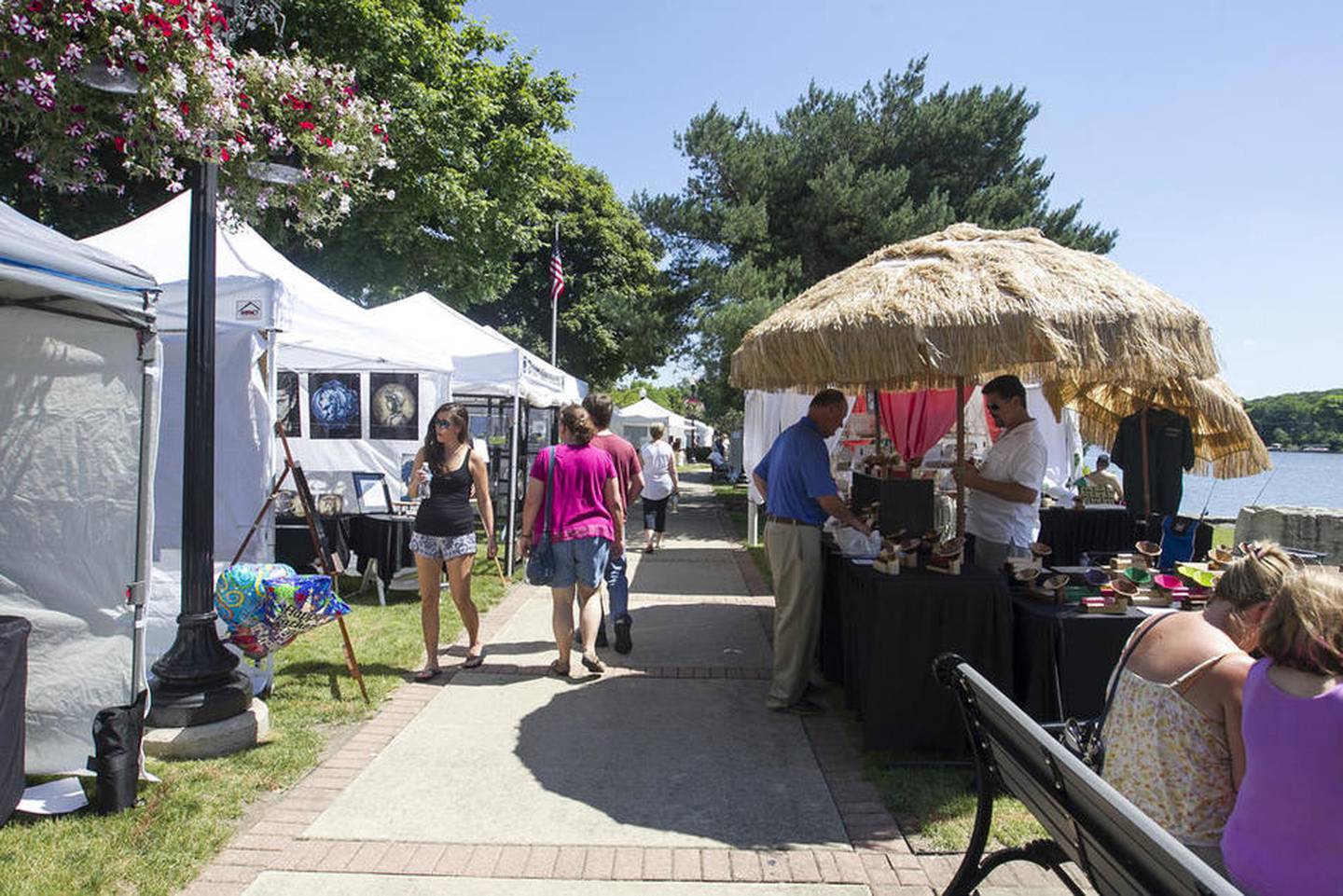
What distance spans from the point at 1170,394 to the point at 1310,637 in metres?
7.26

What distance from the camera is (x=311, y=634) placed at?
22.3 ft

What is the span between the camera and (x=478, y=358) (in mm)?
10094

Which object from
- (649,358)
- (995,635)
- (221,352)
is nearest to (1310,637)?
(995,635)

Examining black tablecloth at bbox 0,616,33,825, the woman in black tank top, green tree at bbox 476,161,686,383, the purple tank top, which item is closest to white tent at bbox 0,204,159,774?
black tablecloth at bbox 0,616,33,825

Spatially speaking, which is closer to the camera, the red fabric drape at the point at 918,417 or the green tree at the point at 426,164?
the red fabric drape at the point at 918,417

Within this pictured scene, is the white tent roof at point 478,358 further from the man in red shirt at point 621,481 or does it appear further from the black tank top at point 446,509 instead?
the black tank top at point 446,509

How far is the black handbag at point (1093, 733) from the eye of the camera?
2.43 meters

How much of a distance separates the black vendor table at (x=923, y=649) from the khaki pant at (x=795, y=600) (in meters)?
0.70

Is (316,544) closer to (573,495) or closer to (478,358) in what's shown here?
(573,495)

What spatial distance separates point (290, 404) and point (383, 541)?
12.5 ft

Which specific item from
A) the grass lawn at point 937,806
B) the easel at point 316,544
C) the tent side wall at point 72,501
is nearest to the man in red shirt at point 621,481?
the easel at point 316,544

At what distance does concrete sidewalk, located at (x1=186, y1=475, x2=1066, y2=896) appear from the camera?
3.15 meters

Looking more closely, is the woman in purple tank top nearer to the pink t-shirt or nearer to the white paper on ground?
the pink t-shirt

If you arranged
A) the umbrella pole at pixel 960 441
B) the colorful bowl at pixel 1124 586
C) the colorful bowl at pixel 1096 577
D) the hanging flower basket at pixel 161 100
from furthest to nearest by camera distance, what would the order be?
the umbrella pole at pixel 960 441 → the colorful bowl at pixel 1096 577 → the colorful bowl at pixel 1124 586 → the hanging flower basket at pixel 161 100
